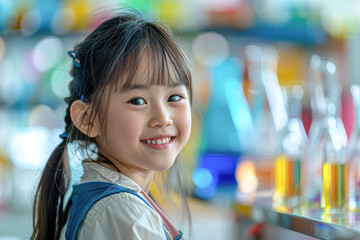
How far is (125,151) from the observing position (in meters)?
0.79

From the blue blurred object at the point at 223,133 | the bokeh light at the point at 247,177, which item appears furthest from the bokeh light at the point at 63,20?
the bokeh light at the point at 247,177

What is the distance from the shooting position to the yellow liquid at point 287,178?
1.03m

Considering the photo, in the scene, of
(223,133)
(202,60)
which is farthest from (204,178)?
(202,60)

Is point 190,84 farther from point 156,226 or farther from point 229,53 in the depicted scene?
point 229,53

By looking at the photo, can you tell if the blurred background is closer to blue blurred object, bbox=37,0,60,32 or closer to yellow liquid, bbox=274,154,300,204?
blue blurred object, bbox=37,0,60,32

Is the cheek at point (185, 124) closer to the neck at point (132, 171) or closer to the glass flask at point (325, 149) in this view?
the neck at point (132, 171)

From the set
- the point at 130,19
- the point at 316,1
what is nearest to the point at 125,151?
the point at 130,19

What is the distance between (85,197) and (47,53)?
1653 millimetres

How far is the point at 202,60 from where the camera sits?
230 centimetres

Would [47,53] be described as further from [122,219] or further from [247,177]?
[122,219]

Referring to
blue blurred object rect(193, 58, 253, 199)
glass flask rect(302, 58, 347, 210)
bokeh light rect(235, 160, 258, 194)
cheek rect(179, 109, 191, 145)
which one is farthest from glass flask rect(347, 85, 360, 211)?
blue blurred object rect(193, 58, 253, 199)

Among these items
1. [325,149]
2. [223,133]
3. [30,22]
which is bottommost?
[223,133]

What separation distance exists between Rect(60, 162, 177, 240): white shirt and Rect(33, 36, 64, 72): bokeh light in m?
1.67

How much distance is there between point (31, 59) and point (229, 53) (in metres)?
0.88
